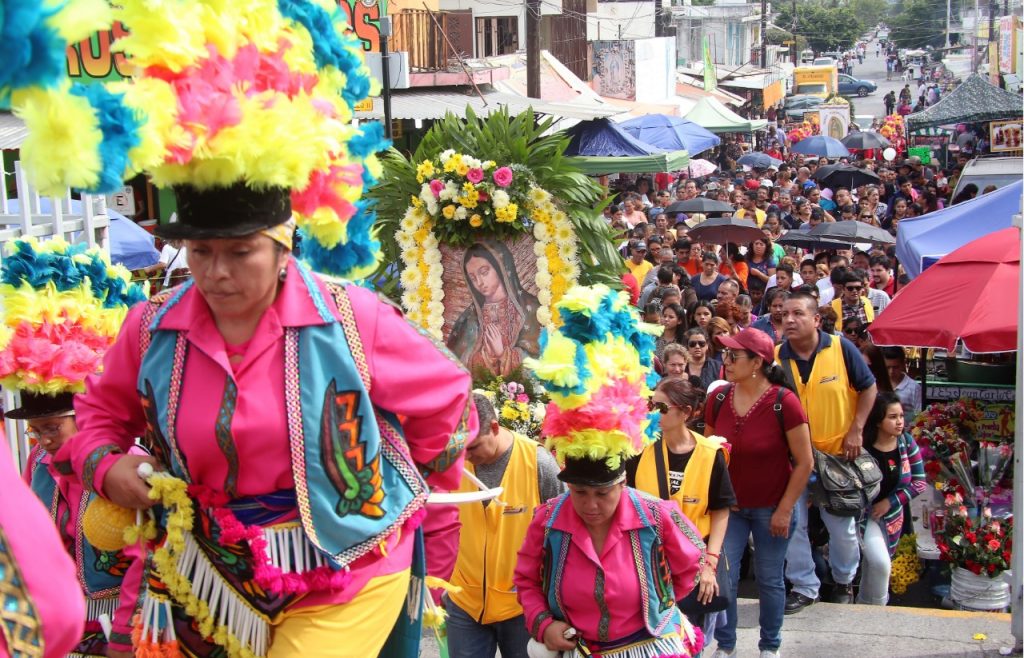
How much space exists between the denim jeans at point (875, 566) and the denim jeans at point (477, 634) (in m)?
3.18

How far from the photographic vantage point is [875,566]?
25.6 ft

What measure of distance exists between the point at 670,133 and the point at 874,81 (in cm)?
7324

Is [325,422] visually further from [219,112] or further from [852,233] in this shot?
[852,233]

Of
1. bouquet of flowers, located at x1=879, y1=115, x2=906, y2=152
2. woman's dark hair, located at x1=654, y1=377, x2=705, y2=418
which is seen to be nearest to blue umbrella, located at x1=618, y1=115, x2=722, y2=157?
bouquet of flowers, located at x1=879, y1=115, x2=906, y2=152

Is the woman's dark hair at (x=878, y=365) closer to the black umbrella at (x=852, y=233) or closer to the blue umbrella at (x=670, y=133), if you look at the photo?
the black umbrella at (x=852, y=233)

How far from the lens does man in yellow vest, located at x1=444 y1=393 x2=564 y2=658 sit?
536cm

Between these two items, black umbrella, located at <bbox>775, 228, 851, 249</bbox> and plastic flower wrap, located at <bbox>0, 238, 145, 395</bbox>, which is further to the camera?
black umbrella, located at <bbox>775, 228, 851, 249</bbox>

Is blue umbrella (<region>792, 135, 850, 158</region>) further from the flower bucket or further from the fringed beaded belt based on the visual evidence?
the fringed beaded belt

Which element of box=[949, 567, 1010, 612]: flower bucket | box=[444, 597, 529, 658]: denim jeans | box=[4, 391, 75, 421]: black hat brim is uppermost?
box=[4, 391, 75, 421]: black hat brim

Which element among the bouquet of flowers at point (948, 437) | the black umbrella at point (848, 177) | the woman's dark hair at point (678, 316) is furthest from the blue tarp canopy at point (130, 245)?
the black umbrella at point (848, 177)

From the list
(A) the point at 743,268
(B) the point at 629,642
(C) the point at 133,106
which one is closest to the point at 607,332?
(B) the point at 629,642

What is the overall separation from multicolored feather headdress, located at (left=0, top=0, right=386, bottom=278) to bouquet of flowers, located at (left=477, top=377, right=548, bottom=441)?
10.8ft

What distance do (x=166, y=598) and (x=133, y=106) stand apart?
1305 mm

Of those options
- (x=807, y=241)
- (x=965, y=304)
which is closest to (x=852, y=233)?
(x=807, y=241)
